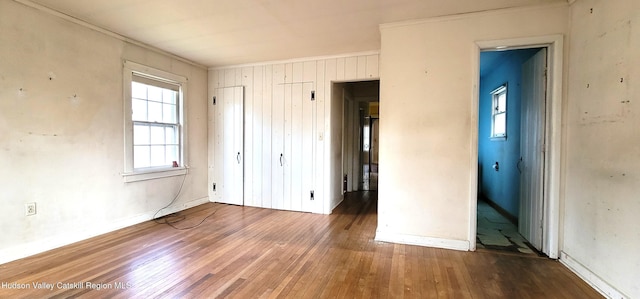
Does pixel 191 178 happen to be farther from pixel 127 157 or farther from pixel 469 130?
pixel 469 130

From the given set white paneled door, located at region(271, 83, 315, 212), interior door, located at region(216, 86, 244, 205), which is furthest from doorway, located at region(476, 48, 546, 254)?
interior door, located at region(216, 86, 244, 205)

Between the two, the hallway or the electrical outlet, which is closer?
the electrical outlet

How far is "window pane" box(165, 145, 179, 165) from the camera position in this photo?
4188mm

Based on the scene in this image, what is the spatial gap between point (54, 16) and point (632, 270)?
548cm

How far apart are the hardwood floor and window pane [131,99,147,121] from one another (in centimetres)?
154

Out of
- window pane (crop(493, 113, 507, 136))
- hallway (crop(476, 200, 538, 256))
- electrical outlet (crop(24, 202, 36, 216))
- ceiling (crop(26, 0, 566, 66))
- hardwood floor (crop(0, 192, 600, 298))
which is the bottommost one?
hardwood floor (crop(0, 192, 600, 298))

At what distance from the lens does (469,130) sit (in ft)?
9.07

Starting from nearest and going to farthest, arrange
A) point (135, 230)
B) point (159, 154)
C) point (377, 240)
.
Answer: point (377, 240)
point (135, 230)
point (159, 154)

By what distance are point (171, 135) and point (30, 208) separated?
6.14ft

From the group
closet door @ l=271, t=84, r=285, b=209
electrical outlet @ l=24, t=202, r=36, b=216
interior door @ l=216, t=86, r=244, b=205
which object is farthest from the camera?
interior door @ l=216, t=86, r=244, b=205

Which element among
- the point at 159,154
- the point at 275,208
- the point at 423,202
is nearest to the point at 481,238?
the point at 423,202

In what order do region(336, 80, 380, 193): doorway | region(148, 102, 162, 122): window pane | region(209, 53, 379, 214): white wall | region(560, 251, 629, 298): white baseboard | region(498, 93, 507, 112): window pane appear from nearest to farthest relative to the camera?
region(560, 251, 629, 298): white baseboard → region(148, 102, 162, 122): window pane → region(209, 53, 379, 214): white wall → region(498, 93, 507, 112): window pane → region(336, 80, 380, 193): doorway

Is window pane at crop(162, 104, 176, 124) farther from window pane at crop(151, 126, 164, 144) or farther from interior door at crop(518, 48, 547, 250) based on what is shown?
interior door at crop(518, 48, 547, 250)

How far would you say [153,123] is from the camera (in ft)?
12.8
